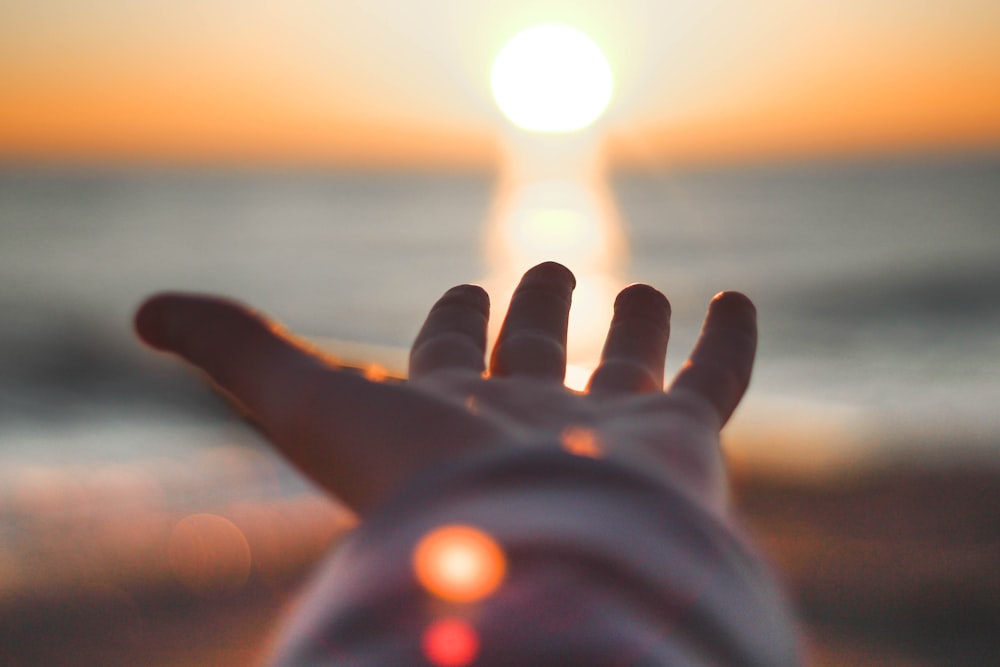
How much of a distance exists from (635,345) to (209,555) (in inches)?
161

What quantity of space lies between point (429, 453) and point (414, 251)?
79.2 ft

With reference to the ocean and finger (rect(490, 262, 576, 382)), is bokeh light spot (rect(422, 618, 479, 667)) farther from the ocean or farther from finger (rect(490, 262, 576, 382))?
the ocean

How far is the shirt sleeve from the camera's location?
69 centimetres

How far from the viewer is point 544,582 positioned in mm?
725

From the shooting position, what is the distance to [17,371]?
36.1 feet

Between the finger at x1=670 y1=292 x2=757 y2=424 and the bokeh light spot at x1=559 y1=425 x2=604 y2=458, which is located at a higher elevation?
the finger at x1=670 y1=292 x2=757 y2=424

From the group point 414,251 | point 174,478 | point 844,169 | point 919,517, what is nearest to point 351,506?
point 919,517

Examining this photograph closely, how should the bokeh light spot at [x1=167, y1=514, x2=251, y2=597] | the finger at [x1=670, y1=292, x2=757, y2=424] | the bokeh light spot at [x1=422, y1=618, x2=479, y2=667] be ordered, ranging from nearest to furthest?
the bokeh light spot at [x1=422, y1=618, x2=479, y2=667]
the finger at [x1=670, y1=292, x2=757, y2=424]
the bokeh light spot at [x1=167, y1=514, x2=251, y2=597]

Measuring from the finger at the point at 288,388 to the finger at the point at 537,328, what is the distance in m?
0.31

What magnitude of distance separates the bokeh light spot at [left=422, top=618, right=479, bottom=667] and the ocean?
666 centimetres

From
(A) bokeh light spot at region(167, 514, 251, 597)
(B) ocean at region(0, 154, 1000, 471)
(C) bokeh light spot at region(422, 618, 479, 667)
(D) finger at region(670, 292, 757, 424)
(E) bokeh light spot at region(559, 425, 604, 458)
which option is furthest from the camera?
(B) ocean at region(0, 154, 1000, 471)

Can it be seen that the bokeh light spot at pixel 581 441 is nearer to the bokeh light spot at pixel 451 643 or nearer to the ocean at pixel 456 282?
the bokeh light spot at pixel 451 643

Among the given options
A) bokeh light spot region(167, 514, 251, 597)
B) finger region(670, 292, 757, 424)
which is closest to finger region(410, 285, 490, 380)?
finger region(670, 292, 757, 424)

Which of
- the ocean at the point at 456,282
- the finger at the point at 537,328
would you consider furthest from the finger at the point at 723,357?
the ocean at the point at 456,282
